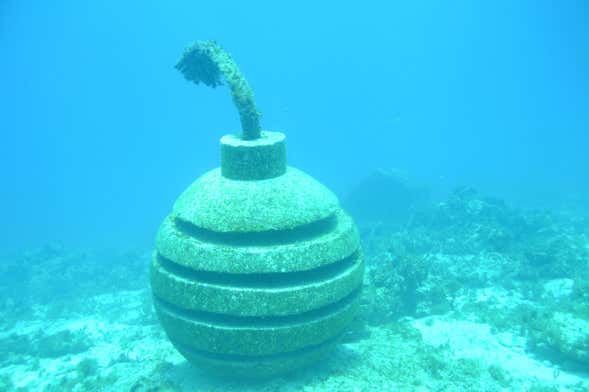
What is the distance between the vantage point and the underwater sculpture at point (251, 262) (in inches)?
217

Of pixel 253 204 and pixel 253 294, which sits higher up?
pixel 253 204

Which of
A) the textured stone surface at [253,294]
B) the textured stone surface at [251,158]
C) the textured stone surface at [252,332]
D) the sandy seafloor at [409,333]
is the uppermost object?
the textured stone surface at [251,158]

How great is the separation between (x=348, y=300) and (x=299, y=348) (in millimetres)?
924

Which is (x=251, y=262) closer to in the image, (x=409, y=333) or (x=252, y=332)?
(x=252, y=332)

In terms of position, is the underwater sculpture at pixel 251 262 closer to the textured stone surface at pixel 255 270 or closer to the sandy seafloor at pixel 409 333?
the textured stone surface at pixel 255 270

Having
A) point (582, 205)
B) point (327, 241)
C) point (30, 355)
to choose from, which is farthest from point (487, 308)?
point (582, 205)

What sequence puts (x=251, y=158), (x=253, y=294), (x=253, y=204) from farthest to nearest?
(x=251, y=158) → (x=253, y=204) → (x=253, y=294)

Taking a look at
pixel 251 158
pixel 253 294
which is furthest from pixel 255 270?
pixel 251 158

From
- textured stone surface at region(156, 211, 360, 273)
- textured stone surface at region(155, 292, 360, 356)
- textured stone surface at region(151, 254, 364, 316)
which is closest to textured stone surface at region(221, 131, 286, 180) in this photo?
textured stone surface at region(156, 211, 360, 273)

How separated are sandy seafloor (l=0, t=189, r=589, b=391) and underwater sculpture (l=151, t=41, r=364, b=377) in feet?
2.88

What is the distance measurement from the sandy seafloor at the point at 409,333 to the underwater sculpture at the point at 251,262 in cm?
88

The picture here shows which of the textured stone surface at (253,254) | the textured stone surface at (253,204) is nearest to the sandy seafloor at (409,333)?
the textured stone surface at (253,254)

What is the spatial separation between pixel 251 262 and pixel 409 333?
13.8 ft

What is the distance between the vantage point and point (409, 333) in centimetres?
833
